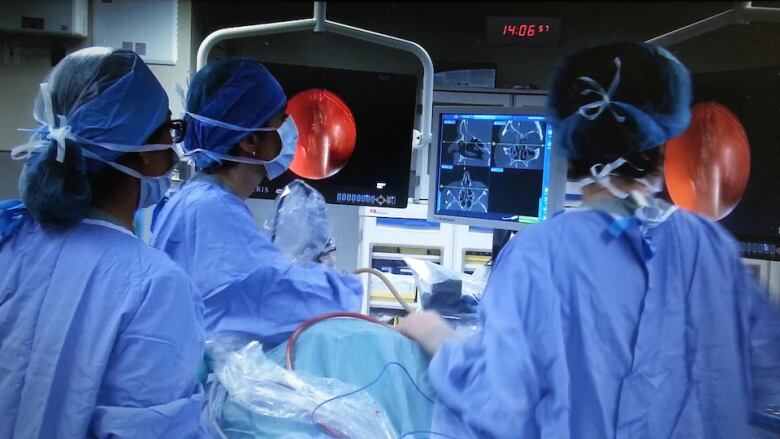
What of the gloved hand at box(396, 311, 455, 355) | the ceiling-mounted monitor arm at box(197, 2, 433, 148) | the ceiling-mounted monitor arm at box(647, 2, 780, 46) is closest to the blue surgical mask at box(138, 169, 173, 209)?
the gloved hand at box(396, 311, 455, 355)

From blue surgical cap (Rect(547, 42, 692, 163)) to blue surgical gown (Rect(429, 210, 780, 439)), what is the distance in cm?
12

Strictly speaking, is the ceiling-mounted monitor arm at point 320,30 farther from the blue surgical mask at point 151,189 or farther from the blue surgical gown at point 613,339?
the blue surgical gown at point 613,339

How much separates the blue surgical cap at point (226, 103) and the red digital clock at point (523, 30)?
1.33m

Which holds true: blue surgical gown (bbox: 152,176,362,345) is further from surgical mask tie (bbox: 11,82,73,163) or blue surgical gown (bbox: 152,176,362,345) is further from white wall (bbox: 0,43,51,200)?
white wall (bbox: 0,43,51,200)

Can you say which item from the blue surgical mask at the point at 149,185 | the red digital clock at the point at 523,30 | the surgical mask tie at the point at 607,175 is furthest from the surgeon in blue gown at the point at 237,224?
the red digital clock at the point at 523,30

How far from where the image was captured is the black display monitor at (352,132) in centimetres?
183

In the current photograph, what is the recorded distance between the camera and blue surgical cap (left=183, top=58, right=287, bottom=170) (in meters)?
1.40

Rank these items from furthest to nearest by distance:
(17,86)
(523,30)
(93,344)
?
(523,30) < (17,86) < (93,344)

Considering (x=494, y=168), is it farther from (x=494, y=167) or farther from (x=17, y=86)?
(x=17, y=86)

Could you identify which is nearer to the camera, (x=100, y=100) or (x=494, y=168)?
(x=100, y=100)

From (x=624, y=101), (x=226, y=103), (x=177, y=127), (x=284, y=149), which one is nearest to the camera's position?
(x=624, y=101)

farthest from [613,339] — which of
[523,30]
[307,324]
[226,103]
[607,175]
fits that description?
[523,30]

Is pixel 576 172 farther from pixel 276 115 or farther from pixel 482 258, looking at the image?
pixel 482 258

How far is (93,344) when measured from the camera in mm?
845
